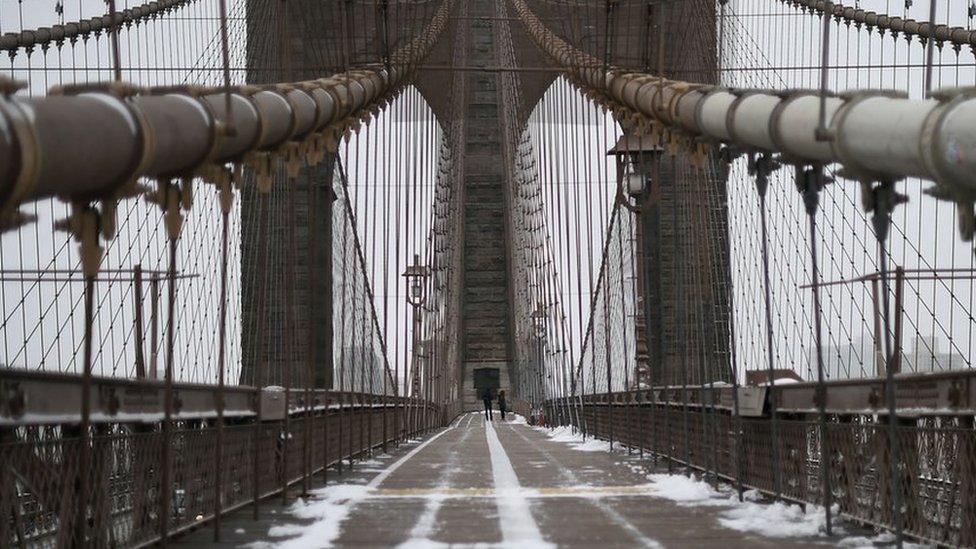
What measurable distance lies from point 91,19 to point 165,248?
11.5ft

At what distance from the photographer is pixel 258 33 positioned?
100 feet

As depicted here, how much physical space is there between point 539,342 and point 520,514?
39.5 metres

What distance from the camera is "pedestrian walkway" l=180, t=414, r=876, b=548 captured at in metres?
8.98

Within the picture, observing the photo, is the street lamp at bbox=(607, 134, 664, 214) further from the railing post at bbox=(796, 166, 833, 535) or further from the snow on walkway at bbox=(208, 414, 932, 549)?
the railing post at bbox=(796, 166, 833, 535)

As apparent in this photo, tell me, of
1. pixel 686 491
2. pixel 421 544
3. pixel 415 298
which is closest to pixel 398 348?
pixel 415 298

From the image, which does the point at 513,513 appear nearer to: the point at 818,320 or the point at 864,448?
the point at 864,448

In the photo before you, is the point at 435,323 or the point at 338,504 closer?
the point at 338,504

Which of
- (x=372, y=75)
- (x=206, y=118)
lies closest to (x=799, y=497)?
(x=206, y=118)

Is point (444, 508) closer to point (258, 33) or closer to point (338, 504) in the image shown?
point (338, 504)

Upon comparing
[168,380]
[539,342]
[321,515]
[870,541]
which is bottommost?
[870,541]

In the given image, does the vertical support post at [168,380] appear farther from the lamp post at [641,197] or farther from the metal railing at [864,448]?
the lamp post at [641,197]

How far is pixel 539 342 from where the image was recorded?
50.1 metres

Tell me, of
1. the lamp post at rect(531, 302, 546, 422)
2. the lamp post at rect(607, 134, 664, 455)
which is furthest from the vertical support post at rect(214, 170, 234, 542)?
the lamp post at rect(531, 302, 546, 422)

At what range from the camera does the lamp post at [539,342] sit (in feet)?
157
